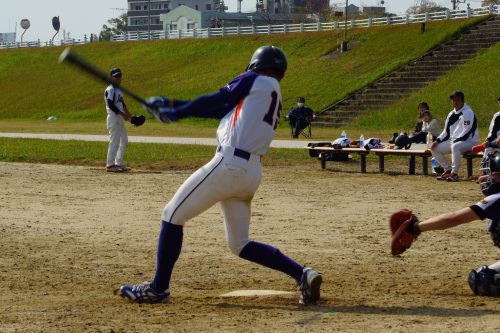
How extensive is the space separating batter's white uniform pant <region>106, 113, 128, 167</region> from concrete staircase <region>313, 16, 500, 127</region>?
844 inches

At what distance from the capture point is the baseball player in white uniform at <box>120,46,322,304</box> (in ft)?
25.5

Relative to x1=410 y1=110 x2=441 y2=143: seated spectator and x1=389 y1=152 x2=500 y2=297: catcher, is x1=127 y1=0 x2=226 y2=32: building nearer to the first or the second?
x1=410 y1=110 x2=441 y2=143: seated spectator

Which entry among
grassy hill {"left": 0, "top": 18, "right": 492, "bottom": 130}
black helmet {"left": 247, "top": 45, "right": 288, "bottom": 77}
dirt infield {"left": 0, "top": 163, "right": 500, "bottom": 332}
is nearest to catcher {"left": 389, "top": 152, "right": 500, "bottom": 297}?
dirt infield {"left": 0, "top": 163, "right": 500, "bottom": 332}

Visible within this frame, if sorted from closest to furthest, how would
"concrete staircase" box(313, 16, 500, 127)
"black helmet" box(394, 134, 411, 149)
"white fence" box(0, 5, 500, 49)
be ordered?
1. "black helmet" box(394, 134, 411, 149)
2. "concrete staircase" box(313, 16, 500, 127)
3. "white fence" box(0, 5, 500, 49)

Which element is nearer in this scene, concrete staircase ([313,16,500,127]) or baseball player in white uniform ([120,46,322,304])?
baseball player in white uniform ([120,46,322,304])

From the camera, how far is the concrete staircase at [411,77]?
1697 inches

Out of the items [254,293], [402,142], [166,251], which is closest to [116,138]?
[402,142]

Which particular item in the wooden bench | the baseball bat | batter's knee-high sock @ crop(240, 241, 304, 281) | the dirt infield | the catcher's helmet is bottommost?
the wooden bench

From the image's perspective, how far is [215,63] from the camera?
206 feet

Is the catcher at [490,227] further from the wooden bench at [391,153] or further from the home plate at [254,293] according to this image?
the wooden bench at [391,153]

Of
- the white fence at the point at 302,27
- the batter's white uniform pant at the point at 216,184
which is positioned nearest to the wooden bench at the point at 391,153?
the batter's white uniform pant at the point at 216,184

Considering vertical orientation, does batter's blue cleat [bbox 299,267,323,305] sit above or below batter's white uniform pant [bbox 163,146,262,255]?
below

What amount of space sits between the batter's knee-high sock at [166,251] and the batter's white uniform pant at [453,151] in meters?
12.1

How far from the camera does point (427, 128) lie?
76.6ft
